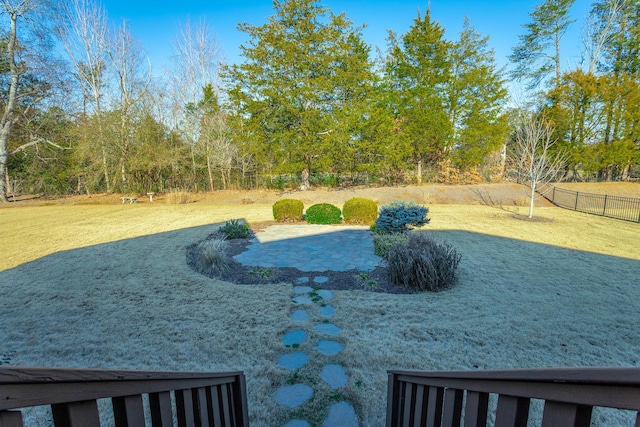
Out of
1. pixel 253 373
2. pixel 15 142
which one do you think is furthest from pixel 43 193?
pixel 253 373

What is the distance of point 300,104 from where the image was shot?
1487 centimetres

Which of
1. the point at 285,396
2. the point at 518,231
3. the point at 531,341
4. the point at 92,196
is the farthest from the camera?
the point at 92,196

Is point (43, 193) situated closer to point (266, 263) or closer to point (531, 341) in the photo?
point (266, 263)

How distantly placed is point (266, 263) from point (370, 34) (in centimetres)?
1691

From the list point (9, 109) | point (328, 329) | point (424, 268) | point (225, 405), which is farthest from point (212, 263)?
point (9, 109)

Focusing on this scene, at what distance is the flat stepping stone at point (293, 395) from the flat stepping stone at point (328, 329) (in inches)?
30.4

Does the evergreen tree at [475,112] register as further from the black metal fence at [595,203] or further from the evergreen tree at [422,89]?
the black metal fence at [595,203]

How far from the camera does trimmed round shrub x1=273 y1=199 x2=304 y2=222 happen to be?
28.6 ft

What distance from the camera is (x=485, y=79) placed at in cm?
1653

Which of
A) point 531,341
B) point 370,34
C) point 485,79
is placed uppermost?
point 370,34

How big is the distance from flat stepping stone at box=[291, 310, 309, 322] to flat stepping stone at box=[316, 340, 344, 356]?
492 mm

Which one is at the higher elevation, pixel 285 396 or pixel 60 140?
pixel 60 140

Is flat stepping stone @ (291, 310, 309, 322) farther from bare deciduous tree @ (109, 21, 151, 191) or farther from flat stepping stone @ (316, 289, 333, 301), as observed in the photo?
bare deciduous tree @ (109, 21, 151, 191)

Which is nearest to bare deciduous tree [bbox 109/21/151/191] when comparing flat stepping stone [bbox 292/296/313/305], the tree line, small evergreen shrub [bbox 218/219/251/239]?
the tree line
